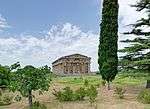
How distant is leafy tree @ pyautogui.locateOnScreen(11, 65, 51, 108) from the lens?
67.0 feet

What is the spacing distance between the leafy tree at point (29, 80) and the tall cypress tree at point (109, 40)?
8573 mm

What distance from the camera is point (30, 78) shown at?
67.2 feet

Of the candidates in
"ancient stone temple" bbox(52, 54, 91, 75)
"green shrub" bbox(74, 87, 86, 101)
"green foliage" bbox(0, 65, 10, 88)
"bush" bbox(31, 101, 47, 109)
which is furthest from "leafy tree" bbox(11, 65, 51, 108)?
"ancient stone temple" bbox(52, 54, 91, 75)

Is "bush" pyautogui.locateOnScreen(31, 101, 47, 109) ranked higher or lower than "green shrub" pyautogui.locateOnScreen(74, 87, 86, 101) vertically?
lower

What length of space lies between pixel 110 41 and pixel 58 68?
47922mm

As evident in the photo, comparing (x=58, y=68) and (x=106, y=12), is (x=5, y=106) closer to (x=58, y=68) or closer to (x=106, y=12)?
(x=106, y=12)

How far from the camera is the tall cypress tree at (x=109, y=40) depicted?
2858cm

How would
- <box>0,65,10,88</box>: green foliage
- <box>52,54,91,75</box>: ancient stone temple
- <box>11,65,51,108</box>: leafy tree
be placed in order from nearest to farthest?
<box>11,65,51,108</box>: leafy tree < <box>0,65,10,88</box>: green foliage < <box>52,54,91,75</box>: ancient stone temple

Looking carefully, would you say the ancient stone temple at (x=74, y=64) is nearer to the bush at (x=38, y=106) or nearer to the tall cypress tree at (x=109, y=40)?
the tall cypress tree at (x=109, y=40)

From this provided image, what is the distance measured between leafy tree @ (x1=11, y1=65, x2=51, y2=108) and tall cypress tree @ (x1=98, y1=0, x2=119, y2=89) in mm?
8573

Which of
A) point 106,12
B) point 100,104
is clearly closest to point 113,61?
point 106,12

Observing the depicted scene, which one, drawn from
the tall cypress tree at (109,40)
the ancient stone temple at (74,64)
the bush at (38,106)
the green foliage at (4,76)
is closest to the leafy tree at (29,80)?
the bush at (38,106)

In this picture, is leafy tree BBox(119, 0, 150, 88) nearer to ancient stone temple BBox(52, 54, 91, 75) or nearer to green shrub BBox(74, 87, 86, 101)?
green shrub BBox(74, 87, 86, 101)

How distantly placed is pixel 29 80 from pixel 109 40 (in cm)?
976
